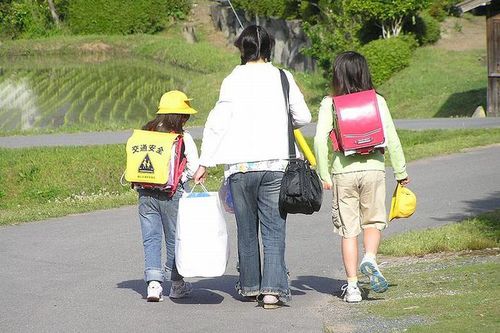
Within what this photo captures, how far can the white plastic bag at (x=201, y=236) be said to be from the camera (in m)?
7.82

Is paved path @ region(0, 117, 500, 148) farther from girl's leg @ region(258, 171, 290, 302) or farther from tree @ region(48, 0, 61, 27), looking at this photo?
tree @ region(48, 0, 61, 27)

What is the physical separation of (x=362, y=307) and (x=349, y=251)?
42cm

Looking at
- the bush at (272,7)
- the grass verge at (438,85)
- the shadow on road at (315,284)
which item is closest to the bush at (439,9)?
the grass verge at (438,85)

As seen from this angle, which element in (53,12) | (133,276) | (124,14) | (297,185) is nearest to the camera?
(297,185)

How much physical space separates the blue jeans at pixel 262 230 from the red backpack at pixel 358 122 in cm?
54

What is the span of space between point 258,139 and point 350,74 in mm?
780

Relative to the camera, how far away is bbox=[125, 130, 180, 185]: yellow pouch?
8078 millimetres

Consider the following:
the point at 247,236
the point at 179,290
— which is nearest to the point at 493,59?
the point at 179,290

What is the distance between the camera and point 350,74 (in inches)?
302

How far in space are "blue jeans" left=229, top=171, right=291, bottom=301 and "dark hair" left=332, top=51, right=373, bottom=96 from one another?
75 cm

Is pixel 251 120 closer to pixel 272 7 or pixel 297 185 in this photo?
pixel 297 185

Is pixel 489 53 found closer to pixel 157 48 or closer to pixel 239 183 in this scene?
pixel 239 183

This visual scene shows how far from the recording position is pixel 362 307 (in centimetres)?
755

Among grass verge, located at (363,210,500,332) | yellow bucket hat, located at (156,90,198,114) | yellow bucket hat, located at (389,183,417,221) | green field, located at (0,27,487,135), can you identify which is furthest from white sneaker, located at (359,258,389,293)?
green field, located at (0,27,487,135)
